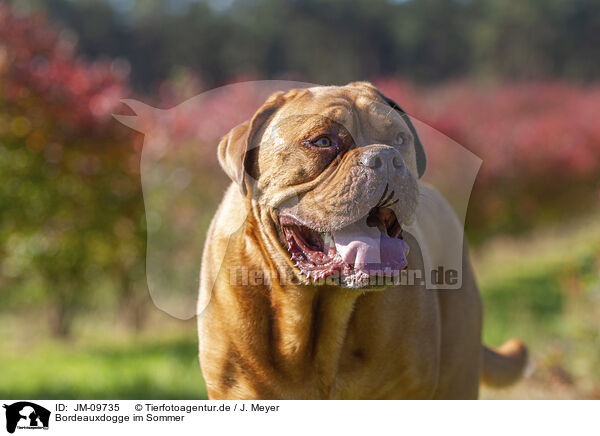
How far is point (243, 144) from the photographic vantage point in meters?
2.69

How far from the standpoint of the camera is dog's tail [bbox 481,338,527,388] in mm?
3812

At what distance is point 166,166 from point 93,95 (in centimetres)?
127

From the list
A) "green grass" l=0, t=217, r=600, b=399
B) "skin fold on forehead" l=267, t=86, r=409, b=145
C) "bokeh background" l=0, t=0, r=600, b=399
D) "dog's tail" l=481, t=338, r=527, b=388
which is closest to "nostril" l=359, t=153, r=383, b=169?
"skin fold on forehead" l=267, t=86, r=409, b=145

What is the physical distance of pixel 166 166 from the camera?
17.2 ft

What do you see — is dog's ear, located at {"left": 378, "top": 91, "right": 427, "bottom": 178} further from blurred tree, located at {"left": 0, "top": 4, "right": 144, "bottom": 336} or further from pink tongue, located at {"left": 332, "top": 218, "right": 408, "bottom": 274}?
blurred tree, located at {"left": 0, "top": 4, "right": 144, "bottom": 336}

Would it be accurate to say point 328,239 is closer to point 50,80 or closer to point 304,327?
point 304,327

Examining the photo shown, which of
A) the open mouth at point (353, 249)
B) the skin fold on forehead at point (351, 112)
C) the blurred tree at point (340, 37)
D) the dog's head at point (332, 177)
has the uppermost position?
the blurred tree at point (340, 37)

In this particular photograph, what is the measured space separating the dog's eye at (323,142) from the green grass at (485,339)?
2866 millimetres

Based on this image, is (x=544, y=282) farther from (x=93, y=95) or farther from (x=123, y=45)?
(x=123, y=45)
